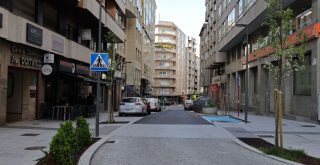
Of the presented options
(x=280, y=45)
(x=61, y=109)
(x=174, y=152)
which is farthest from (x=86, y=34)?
(x=280, y=45)

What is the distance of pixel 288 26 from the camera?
448 inches

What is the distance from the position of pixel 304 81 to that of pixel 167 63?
356ft

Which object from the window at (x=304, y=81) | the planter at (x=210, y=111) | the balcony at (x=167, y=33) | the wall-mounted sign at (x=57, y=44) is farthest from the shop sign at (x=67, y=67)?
the balcony at (x=167, y=33)

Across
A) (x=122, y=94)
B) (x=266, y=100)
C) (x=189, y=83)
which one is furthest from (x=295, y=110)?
(x=189, y=83)

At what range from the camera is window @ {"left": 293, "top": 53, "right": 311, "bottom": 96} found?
24922mm

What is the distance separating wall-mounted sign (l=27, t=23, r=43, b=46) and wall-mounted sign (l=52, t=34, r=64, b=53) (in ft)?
A: 6.35

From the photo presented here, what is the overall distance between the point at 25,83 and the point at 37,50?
5.97ft

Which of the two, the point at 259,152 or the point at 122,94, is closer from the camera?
the point at 259,152

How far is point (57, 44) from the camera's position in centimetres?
2366

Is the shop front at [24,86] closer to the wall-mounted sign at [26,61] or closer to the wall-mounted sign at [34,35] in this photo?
the wall-mounted sign at [26,61]

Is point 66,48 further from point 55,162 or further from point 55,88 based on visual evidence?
point 55,162

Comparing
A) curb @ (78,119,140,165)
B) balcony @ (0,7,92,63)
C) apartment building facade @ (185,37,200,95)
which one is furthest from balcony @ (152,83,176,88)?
curb @ (78,119,140,165)

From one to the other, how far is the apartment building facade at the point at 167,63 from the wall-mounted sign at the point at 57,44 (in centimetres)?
10335

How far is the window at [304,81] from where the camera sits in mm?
24922
